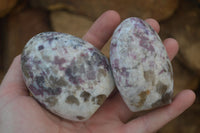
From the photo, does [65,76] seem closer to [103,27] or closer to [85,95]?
[85,95]

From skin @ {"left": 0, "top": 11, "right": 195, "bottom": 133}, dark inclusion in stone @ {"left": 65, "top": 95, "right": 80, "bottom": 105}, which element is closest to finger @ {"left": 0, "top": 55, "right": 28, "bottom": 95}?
skin @ {"left": 0, "top": 11, "right": 195, "bottom": 133}

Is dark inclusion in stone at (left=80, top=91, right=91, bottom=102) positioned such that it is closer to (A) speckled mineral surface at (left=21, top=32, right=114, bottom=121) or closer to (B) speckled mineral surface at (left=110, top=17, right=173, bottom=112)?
(A) speckled mineral surface at (left=21, top=32, right=114, bottom=121)

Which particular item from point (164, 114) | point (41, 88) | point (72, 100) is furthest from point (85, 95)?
point (164, 114)

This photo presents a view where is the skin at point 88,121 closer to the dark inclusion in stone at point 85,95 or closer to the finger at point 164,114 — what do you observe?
the finger at point 164,114

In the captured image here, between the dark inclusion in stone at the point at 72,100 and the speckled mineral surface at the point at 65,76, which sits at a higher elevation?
the speckled mineral surface at the point at 65,76

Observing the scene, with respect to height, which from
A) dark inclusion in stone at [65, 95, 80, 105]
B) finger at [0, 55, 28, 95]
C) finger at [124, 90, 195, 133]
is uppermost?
finger at [0, 55, 28, 95]

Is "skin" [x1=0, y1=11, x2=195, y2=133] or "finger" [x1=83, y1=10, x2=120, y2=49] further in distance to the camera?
"finger" [x1=83, y1=10, x2=120, y2=49]

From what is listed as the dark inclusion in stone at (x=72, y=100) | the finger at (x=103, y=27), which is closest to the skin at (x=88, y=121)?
the finger at (x=103, y=27)

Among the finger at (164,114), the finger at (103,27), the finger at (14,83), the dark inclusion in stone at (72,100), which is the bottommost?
the finger at (164,114)
